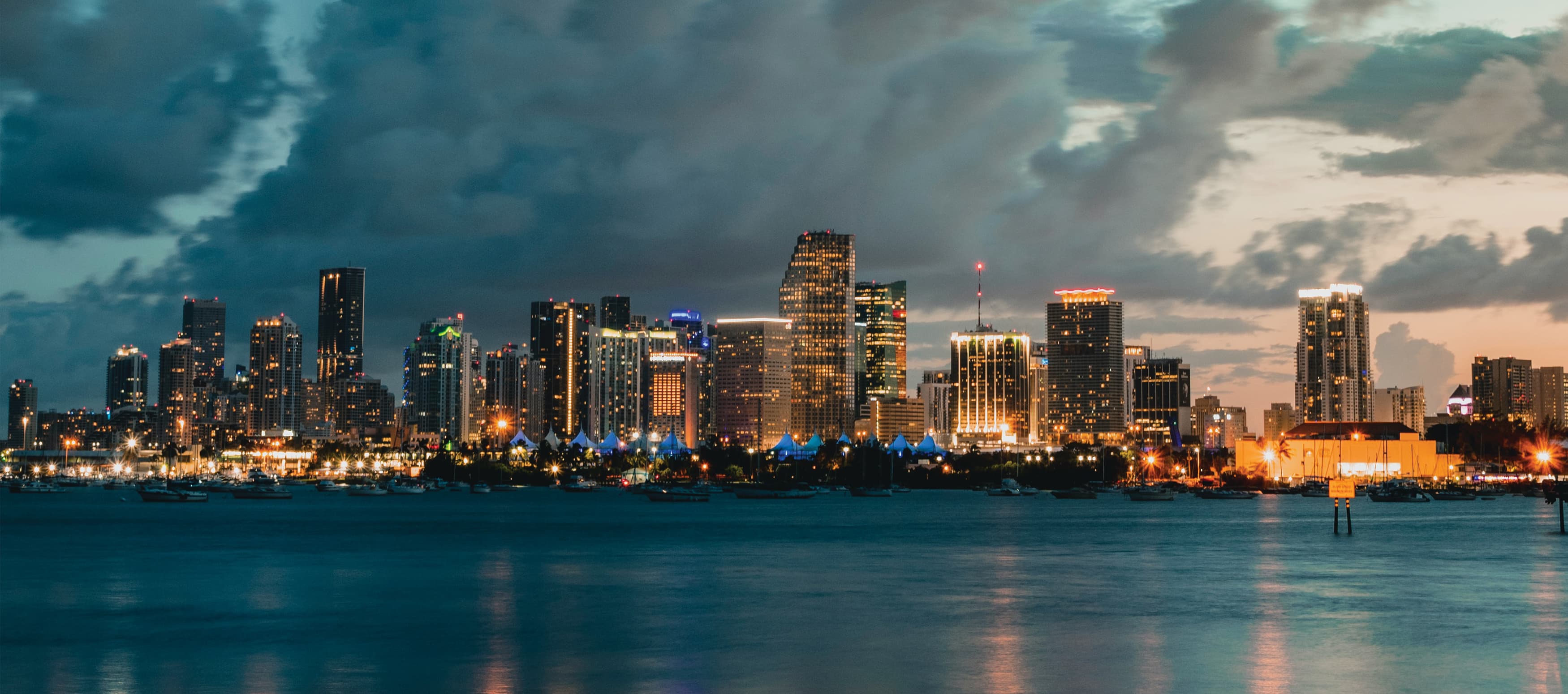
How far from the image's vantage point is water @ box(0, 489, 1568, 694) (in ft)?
116

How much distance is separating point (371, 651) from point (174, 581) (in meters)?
29.4

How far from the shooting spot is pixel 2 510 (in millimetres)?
175375

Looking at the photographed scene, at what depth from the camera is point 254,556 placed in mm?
83188

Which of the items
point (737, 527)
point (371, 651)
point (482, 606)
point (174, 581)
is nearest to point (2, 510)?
point (737, 527)

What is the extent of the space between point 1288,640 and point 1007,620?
9353 mm

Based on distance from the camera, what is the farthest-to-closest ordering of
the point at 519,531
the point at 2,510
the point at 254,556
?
the point at 2,510, the point at 519,531, the point at 254,556

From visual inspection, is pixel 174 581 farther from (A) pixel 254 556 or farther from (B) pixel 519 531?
(B) pixel 519 531

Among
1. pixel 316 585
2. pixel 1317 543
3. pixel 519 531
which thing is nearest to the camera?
pixel 316 585

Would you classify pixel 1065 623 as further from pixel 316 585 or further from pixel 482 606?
pixel 316 585

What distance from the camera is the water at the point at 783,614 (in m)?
35.3

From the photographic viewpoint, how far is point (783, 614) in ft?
166

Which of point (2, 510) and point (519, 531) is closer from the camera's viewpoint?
point (519, 531)

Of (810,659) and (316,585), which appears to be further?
(316,585)

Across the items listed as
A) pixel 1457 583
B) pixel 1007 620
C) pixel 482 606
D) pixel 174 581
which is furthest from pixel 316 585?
pixel 1457 583
